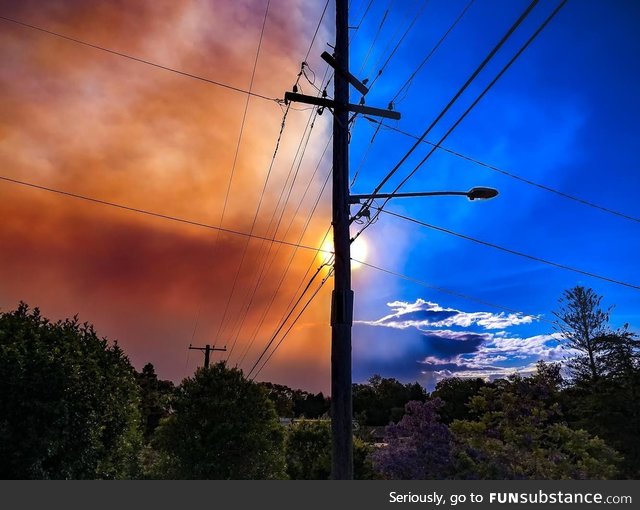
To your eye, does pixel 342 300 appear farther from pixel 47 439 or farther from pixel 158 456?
pixel 158 456

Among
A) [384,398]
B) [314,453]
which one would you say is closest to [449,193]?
[314,453]

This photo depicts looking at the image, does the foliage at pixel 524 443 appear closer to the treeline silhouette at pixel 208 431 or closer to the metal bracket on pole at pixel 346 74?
the treeline silhouette at pixel 208 431

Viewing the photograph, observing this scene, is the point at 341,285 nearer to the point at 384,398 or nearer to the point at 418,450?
the point at 418,450

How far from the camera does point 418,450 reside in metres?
13.8

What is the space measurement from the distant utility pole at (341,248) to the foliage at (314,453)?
1109 centimetres

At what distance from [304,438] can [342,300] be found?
1389 centimetres

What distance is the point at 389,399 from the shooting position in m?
69.2

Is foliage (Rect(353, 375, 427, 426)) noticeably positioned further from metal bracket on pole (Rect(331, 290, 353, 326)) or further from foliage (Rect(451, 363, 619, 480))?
metal bracket on pole (Rect(331, 290, 353, 326))

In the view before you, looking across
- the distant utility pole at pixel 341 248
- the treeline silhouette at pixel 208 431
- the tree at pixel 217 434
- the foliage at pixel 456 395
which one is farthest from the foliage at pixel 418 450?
the foliage at pixel 456 395

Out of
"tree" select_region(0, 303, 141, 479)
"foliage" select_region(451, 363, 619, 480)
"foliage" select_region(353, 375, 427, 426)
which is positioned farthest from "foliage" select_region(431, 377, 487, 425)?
"tree" select_region(0, 303, 141, 479)

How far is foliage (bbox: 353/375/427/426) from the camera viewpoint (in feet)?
211

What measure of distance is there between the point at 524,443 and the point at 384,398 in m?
55.7

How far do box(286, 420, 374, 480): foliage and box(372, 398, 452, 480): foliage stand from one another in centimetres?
448
